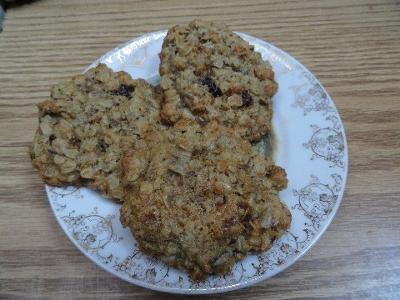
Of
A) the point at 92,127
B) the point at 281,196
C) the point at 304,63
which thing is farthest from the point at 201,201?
the point at 304,63

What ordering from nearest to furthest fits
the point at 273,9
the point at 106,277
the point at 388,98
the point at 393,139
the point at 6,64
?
1. the point at 106,277
2. the point at 393,139
3. the point at 388,98
4. the point at 6,64
5. the point at 273,9

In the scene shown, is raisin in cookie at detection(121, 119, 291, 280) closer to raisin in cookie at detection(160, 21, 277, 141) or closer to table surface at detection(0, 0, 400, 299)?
raisin in cookie at detection(160, 21, 277, 141)

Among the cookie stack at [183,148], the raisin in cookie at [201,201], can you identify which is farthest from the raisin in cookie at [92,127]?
→ the raisin in cookie at [201,201]

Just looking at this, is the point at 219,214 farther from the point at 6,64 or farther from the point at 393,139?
the point at 6,64

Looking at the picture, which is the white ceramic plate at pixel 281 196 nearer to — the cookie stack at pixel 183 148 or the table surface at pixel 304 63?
the cookie stack at pixel 183 148

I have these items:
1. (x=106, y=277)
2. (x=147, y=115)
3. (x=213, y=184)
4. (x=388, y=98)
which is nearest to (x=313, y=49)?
(x=388, y=98)

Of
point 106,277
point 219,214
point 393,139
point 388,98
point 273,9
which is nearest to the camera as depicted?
point 219,214
